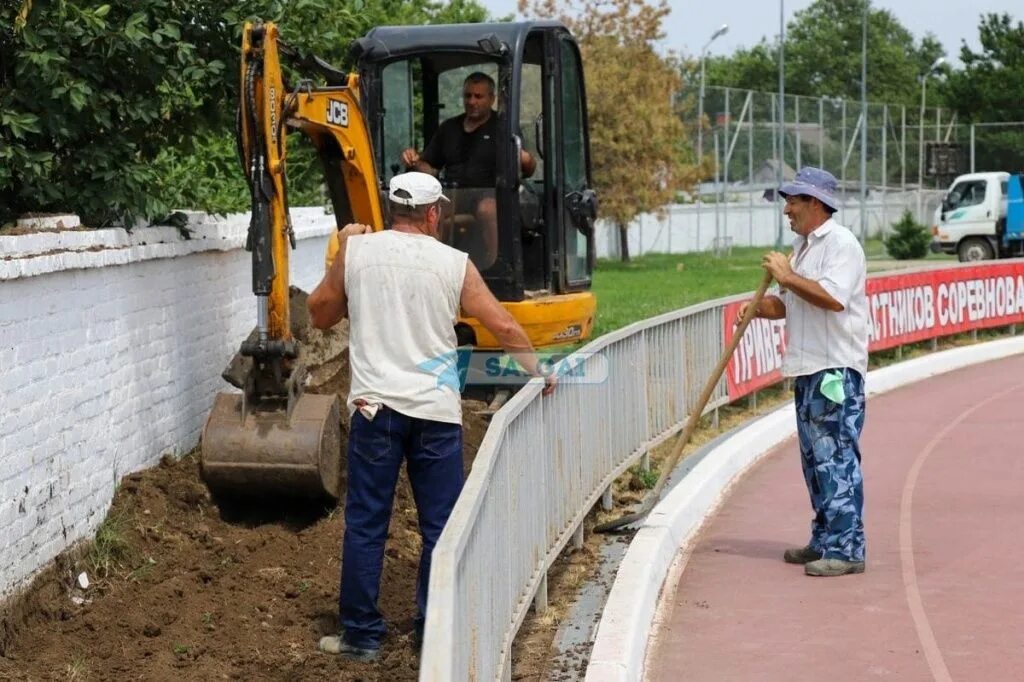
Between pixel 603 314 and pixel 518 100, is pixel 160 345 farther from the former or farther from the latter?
pixel 603 314

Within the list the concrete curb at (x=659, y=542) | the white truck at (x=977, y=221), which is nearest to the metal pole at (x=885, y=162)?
the white truck at (x=977, y=221)

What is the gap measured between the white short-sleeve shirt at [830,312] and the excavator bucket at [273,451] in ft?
8.93

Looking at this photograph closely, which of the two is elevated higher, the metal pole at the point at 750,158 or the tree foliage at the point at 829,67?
the tree foliage at the point at 829,67

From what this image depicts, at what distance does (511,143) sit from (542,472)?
4.84 metres

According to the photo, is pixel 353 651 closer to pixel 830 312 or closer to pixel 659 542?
pixel 659 542

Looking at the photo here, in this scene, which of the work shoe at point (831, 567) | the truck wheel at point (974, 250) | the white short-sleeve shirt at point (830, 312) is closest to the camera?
the white short-sleeve shirt at point (830, 312)

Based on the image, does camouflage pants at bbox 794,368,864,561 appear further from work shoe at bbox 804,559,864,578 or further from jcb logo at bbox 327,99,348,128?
jcb logo at bbox 327,99,348,128

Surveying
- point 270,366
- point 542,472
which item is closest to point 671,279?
point 270,366

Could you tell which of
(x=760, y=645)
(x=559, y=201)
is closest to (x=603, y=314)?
(x=559, y=201)

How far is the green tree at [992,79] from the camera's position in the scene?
238 ft

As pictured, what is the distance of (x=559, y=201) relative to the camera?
1328 centimetres

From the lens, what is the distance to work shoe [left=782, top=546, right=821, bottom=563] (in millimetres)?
9383

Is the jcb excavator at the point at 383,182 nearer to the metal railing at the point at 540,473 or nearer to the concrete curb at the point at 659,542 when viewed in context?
the metal railing at the point at 540,473

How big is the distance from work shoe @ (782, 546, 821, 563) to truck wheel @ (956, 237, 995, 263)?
121 feet
